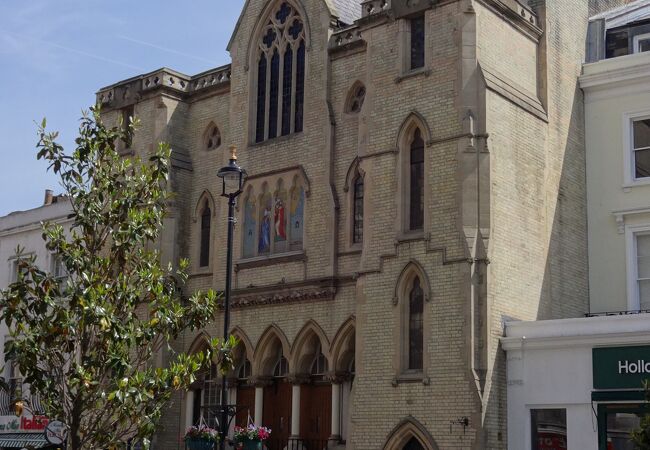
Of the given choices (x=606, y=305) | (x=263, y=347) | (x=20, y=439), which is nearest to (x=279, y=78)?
(x=263, y=347)

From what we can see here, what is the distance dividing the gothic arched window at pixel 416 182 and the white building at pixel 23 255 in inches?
629

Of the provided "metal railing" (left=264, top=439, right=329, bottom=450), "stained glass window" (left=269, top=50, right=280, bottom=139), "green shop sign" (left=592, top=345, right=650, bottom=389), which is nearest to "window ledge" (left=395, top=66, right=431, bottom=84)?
"stained glass window" (left=269, top=50, right=280, bottom=139)

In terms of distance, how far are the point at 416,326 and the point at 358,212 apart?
4.36 m

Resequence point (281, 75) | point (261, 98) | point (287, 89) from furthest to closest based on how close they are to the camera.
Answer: point (261, 98), point (281, 75), point (287, 89)

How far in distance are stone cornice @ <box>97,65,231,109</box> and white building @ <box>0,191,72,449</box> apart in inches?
220

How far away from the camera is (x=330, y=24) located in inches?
1110

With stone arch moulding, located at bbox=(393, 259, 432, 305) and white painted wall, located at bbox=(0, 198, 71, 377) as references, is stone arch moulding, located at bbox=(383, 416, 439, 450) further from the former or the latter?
white painted wall, located at bbox=(0, 198, 71, 377)

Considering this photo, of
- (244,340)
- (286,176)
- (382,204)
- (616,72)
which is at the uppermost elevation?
(616,72)

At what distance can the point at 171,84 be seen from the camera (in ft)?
104

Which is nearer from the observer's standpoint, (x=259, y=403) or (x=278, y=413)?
(x=278, y=413)

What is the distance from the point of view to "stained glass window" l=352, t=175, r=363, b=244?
2628 centimetres

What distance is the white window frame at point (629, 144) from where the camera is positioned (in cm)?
2559

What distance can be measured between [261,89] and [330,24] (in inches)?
120

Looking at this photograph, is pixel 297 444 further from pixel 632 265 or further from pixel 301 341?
pixel 632 265
